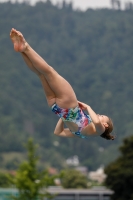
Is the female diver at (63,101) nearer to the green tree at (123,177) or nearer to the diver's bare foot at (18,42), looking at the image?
the diver's bare foot at (18,42)

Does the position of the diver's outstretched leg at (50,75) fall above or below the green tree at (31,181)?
below

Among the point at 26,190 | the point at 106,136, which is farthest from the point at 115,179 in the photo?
the point at 106,136

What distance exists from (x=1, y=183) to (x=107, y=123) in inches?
4755

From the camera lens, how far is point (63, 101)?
19.0 meters

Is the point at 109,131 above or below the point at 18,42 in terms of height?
below

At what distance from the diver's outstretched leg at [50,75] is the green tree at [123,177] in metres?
59.2

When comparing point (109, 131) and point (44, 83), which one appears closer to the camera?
point (44, 83)

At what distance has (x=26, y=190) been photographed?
201 ft

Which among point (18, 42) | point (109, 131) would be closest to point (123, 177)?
point (109, 131)

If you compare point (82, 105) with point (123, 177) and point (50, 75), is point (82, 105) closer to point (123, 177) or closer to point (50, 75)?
point (50, 75)

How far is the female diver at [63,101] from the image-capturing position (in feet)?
60.2

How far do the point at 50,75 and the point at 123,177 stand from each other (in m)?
61.5

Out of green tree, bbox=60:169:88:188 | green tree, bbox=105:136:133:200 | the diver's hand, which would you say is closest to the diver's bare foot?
the diver's hand

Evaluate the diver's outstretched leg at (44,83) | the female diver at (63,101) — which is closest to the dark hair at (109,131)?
the female diver at (63,101)
